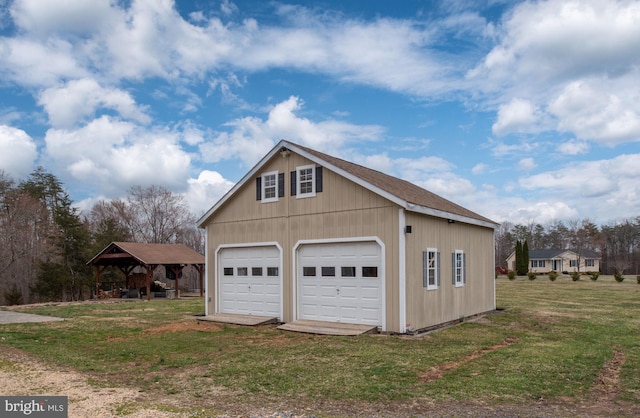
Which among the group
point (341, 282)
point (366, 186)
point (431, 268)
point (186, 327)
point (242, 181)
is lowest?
point (186, 327)

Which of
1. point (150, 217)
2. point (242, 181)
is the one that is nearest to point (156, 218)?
point (150, 217)

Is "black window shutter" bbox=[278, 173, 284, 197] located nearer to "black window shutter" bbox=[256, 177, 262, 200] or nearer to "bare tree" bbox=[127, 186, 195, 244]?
"black window shutter" bbox=[256, 177, 262, 200]

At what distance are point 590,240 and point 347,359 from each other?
71.7 metres

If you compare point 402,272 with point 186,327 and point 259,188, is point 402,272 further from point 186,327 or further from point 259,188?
point 186,327

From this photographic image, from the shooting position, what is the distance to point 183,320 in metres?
15.3

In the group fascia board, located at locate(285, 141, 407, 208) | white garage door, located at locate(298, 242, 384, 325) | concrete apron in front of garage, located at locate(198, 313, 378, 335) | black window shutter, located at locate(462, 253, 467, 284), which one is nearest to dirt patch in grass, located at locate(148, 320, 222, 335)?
concrete apron in front of garage, located at locate(198, 313, 378, 335)

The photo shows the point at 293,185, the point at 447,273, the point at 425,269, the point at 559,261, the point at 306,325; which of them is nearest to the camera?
the point at 425,269

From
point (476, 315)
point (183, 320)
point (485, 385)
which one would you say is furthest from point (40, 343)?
point (476, 315)

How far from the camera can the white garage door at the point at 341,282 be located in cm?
1243

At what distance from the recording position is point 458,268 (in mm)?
14953

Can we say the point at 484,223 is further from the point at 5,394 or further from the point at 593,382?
the point at 5,394

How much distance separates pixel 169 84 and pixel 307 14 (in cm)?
639

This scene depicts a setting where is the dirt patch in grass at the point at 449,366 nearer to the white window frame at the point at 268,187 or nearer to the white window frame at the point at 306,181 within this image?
the white window frame at the point at 306,181

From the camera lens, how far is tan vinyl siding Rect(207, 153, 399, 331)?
39.7ft
